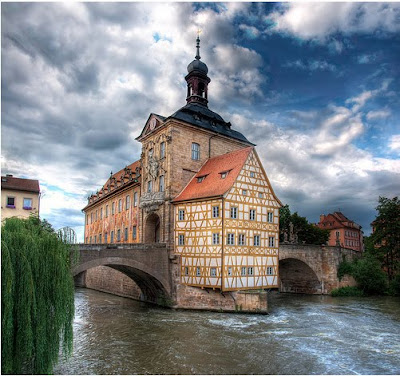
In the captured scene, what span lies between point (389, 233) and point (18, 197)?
29.6 metres

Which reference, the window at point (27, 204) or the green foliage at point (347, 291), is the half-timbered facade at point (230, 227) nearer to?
the window at point (27, 204)

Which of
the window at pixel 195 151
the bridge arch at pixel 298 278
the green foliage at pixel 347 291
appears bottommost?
the green foliage at pixel 347 291

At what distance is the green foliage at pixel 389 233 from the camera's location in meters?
34.0

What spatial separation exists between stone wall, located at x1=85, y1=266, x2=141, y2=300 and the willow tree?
18.2 m

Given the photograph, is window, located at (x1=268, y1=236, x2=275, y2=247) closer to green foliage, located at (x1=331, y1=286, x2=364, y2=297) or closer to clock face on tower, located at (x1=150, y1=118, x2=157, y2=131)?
green foliage, located at (x1=331, y1=286, x2=364, y2=297)

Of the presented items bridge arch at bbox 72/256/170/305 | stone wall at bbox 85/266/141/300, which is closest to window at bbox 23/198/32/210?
bridge arch at bbox 72/256/170/305

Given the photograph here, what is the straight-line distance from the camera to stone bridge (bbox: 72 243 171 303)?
20.2 metres

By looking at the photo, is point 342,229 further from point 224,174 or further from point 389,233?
point 224,174

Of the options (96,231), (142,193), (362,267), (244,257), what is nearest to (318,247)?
(362,267)

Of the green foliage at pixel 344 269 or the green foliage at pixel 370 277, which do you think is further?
the green foliage at pixel 344 269

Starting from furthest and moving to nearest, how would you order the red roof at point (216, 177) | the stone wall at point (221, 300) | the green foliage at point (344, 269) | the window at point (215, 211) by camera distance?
the green foliage at point (344, 269)
the red roof at point (216, 177)
the window at point (215, 211)
the stone wall at point (221, 300)

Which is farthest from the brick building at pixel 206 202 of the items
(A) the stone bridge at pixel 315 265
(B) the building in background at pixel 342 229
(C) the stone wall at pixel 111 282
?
(B) the building in background at pixel 342 229

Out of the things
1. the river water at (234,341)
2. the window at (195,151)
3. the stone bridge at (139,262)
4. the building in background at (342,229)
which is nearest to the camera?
the river water at (234,341)

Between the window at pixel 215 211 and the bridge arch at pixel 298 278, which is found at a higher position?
the window at pixel 215 211
